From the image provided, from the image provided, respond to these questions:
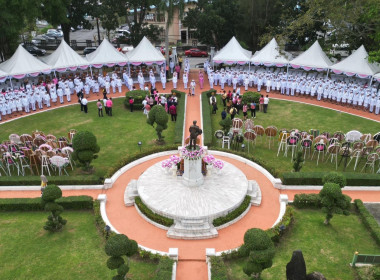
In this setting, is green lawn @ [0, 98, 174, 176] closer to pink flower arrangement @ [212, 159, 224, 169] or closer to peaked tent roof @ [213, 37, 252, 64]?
pink flower arrangement @ [212, 159, 224, 169]

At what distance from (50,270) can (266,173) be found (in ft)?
32.2

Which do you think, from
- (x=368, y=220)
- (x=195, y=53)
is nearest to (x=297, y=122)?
(x=368, y=220)

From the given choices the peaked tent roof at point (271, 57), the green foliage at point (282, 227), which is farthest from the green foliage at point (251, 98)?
the green foliage at point (282, 227)

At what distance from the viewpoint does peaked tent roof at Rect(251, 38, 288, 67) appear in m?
29.0

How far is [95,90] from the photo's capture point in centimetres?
2770

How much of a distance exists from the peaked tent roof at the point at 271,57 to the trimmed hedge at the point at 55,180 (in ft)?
66.7

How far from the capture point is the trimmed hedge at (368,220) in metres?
11.2

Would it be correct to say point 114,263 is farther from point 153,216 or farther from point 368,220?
point 368,220

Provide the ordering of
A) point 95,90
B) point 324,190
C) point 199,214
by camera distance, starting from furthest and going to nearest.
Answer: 1. point 95,90
2. point 199,214
3. point 324,190

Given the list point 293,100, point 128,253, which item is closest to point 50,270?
point 128,253

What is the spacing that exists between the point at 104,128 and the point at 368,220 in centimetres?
1542

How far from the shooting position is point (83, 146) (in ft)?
46.7

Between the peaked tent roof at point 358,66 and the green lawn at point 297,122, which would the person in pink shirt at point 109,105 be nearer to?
the green lawn at point 297,122

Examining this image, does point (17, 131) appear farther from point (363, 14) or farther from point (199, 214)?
point (363, 14)
